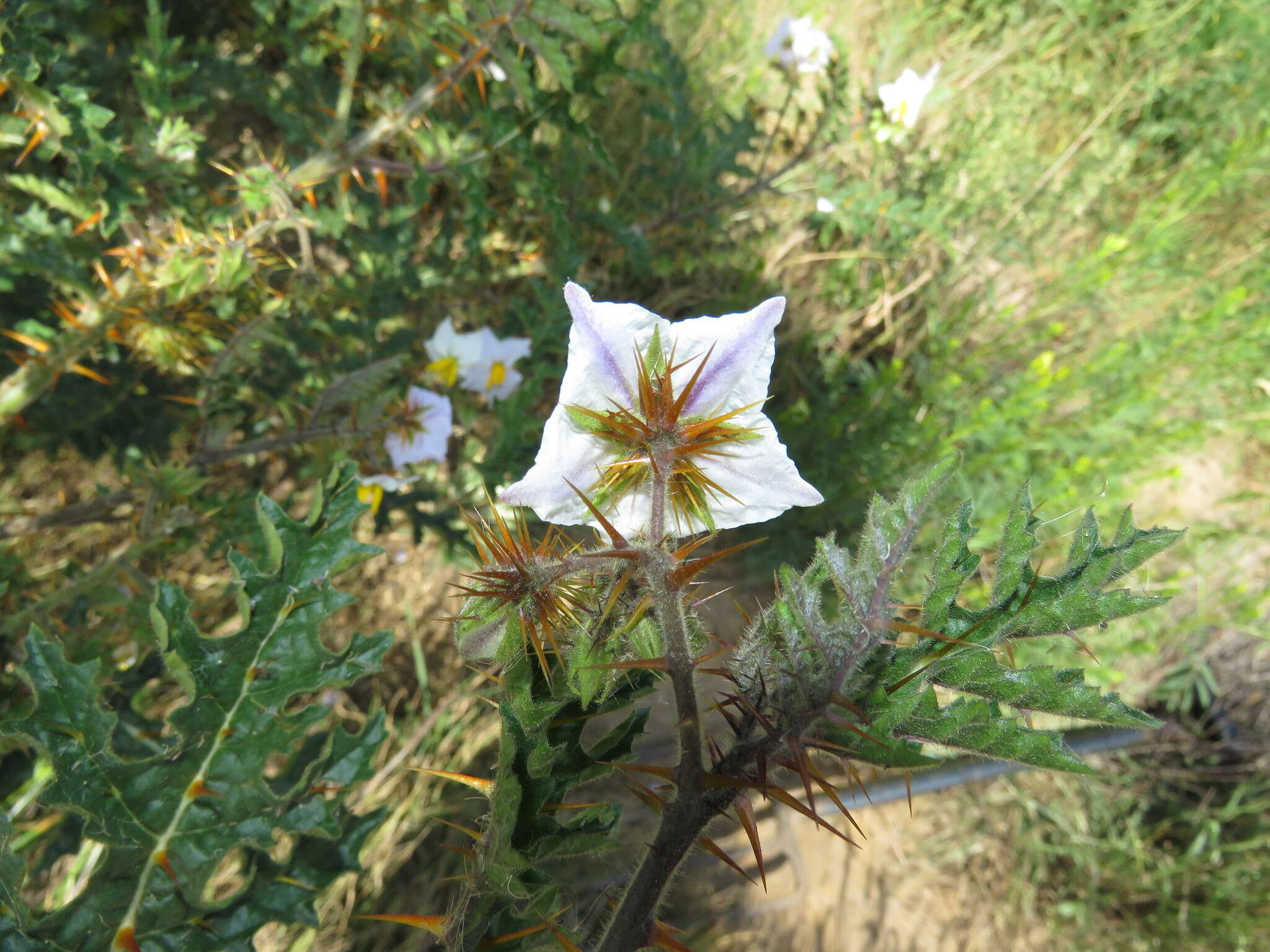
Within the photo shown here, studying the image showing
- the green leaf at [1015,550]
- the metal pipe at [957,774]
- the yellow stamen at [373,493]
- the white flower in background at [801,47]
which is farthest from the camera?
the metal pipe at [957,774]

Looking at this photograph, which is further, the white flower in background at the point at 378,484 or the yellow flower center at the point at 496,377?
the yellow flower center at the point at 496,377

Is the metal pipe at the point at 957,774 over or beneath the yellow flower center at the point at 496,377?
beneath

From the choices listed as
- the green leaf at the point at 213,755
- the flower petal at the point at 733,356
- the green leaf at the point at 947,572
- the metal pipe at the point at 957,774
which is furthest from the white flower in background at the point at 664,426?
the metal pipe at the point at 957,774

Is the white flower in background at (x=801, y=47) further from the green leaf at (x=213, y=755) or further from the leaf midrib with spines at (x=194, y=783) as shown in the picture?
the leaf midrib with spines at (x=194, y=783)

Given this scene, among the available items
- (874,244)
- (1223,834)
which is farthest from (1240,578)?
(874,244)

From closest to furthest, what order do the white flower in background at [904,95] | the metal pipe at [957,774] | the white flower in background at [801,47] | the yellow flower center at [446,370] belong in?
the yellow flower center at [446,370]
the white flower in background at [904,95]
the white flower in background at [801,47]
the metal pipe at [957,774]

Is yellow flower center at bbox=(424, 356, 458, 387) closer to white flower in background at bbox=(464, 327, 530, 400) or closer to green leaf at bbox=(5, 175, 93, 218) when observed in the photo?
white flower in background at bbox=(464, 327, 530, 400)

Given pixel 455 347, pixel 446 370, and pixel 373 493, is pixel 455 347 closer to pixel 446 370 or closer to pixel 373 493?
pixel 446 370
